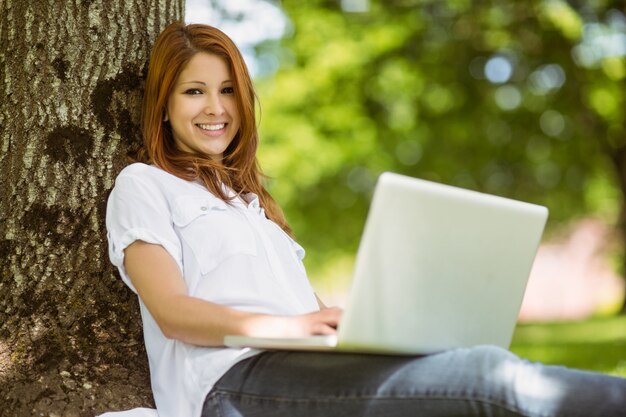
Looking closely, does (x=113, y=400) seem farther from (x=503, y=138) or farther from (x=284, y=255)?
(x=503, y=138)

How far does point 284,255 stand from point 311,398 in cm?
72

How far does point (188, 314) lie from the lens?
253cm

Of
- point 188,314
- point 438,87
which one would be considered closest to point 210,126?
point 188,314

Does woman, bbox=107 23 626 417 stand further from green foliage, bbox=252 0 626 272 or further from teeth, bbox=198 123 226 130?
green foliage, bbox=252 0 626 272

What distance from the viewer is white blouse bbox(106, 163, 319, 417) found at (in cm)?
267

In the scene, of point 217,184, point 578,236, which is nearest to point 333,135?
point 217,184

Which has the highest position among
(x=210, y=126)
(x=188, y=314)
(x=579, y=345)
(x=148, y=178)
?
(x=210, y=126)

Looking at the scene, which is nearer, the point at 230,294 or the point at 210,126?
the point at 230,294

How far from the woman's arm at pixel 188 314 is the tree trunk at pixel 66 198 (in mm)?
473

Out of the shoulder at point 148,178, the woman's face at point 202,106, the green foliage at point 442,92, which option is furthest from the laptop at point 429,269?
the green foliage at point 442,92

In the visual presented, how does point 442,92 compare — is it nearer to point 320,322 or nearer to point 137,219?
point 137,219

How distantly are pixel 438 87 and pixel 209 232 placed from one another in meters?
11.2

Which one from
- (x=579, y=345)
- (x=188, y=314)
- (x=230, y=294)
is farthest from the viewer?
(x=579, y=345)

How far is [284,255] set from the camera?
9.88 feet
